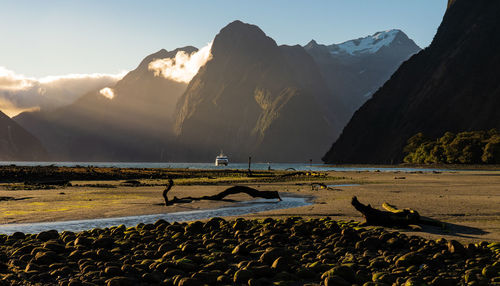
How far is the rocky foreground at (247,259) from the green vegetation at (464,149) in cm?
10667

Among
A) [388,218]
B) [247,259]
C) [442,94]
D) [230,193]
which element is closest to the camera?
[247,259]

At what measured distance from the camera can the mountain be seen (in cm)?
13800

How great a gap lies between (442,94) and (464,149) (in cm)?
4406

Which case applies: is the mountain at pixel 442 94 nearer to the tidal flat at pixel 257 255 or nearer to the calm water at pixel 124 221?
the calm water at pixel 124 221

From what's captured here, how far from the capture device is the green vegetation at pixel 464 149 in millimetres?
101912

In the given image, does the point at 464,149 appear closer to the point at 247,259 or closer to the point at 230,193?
the point at 230,193

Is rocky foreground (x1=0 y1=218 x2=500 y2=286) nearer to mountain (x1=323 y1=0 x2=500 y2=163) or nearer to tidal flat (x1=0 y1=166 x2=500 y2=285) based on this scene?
tidal flat (x1=0 y1=166 x2=500 y2=285)

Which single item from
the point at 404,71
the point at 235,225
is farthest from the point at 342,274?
the point at 404,71

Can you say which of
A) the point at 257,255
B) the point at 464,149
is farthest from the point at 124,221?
the point at 464,149

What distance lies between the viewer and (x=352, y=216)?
16156 millimetres

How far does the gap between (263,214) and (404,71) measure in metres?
172

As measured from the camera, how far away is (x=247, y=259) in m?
9.10

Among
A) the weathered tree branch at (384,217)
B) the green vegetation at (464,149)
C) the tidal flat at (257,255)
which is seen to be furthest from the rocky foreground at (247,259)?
the green vegetation at (464,149)

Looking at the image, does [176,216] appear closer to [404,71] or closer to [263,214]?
[263,214]
